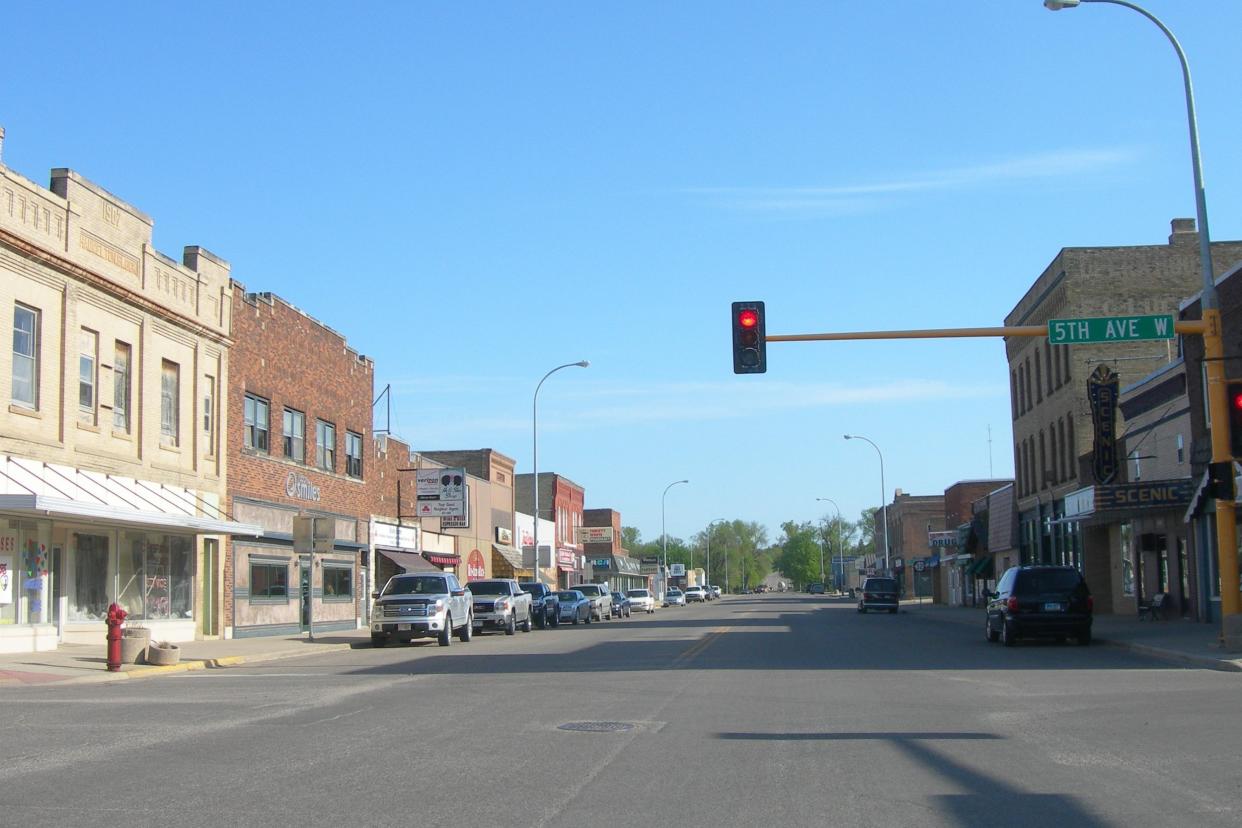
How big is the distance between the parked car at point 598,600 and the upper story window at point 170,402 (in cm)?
2431

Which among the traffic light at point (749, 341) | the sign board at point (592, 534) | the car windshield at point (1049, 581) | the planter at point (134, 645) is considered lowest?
the planter at point (134, 645)

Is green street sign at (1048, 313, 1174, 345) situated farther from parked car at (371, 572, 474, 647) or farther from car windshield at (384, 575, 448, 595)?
car windshield at (384, 575, 448, 595)

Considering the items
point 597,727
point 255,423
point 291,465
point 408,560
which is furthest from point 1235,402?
point 408,560

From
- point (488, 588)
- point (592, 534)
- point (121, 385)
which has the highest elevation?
point (121, 385)

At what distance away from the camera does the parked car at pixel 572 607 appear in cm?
4856

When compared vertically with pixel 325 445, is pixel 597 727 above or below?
below

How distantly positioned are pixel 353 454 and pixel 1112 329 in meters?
28.7

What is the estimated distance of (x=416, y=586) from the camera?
108 ft

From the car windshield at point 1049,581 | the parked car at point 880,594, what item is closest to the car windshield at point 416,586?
the car windshield at point 1049,581

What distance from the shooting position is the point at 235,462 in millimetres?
34594

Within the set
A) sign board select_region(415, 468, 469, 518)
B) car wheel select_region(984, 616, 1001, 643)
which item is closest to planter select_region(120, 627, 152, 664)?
car wheel select_region(984, 616, 1001, 643)

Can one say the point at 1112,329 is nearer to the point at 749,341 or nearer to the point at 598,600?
the point at 749,341

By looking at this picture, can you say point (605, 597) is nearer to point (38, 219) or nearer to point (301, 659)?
point (301, 659)

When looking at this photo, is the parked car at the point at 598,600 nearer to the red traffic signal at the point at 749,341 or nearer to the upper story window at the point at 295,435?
the upper story window at the point at 295,435
